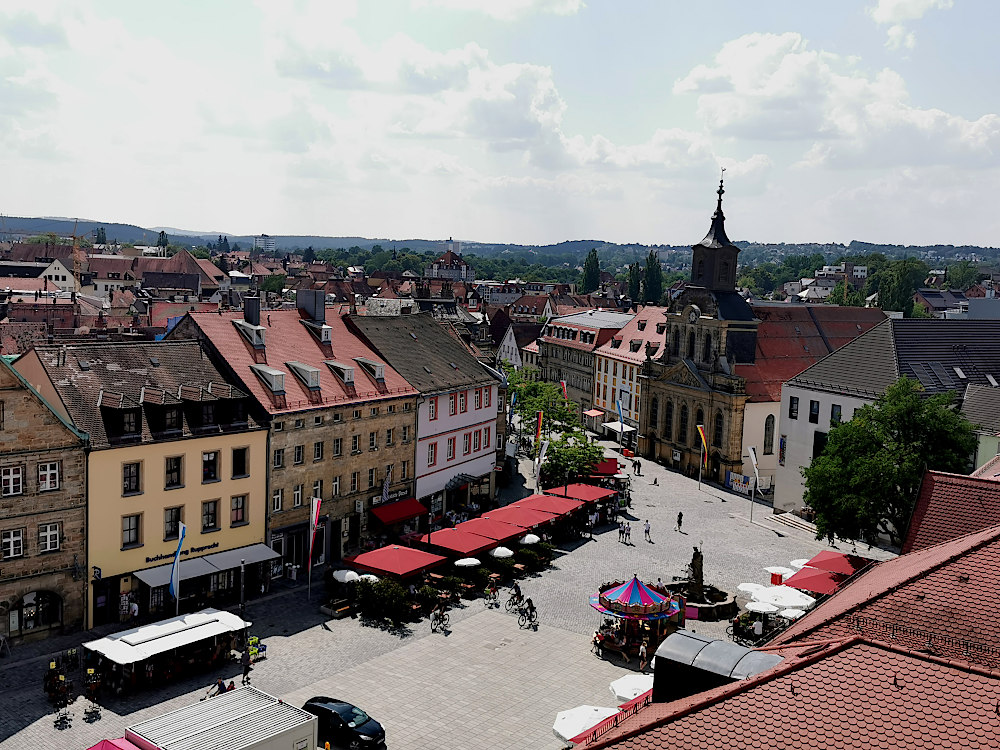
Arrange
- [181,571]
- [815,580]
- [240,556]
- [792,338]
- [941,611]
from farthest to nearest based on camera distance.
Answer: [792,338] → [240,556] → [815,580] → [181,571] → [941,611]

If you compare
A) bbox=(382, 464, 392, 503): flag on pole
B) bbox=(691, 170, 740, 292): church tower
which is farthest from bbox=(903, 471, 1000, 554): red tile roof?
bbox=(691, 170, 740, 292): church tower

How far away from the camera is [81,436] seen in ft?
128

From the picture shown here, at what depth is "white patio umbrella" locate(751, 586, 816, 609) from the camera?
41500mm

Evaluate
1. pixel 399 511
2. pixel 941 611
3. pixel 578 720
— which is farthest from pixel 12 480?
pixel 941 611

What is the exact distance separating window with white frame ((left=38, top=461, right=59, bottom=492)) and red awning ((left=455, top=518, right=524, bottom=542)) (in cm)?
2035

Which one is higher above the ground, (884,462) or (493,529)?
(884,462)

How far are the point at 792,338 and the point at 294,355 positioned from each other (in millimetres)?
49477

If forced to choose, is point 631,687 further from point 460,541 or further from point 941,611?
point 460,541

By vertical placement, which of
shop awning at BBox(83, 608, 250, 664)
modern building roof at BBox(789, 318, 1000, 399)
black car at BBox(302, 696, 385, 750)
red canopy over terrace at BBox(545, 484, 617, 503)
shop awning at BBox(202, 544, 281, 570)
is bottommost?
black car at BBox(302, 696, 385, 750)

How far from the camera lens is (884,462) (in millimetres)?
46812

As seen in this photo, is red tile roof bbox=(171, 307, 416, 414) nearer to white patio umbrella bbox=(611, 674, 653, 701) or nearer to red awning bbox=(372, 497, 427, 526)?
red awning bbox=(372, 497, 427, 526)

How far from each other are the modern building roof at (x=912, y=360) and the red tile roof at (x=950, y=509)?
39031 mm

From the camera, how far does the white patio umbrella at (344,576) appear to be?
43.0 metres

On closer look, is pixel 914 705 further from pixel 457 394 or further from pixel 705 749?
pixel 457 394
